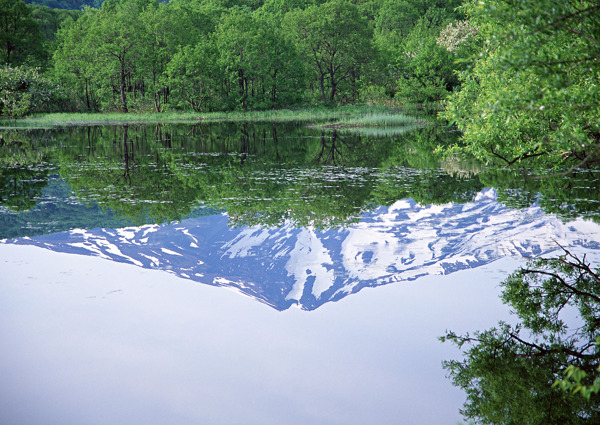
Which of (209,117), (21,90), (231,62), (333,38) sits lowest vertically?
(209,117)

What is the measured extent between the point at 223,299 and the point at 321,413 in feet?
15.6

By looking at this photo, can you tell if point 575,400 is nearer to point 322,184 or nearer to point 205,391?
point 205,391

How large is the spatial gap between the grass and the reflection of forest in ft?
77.5

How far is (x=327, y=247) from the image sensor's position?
14.8m

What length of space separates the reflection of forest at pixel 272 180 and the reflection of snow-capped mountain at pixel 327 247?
3.89ft

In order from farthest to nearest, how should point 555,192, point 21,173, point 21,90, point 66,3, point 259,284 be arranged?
1. point 66,3
2. point 21,90
3. point 21,173
4. point 555,192
5. point 259,284

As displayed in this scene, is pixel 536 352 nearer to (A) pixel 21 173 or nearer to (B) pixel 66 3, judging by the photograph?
(A) pixel 21 173

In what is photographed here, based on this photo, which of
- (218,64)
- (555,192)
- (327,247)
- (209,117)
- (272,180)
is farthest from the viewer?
(218,64)

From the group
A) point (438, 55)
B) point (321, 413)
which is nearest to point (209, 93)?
point (438, 55)

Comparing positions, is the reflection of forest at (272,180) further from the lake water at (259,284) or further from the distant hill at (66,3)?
the distant hill at (66,3)

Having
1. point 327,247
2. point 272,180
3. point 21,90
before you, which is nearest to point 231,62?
point 21,90

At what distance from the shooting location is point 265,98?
78062 mm

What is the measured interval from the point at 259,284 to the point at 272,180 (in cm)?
1149

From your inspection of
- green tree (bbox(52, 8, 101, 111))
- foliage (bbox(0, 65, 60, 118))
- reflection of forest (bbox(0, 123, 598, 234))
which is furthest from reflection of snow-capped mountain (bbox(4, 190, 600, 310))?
green tree (bbox(52, 8, 101, 111))
